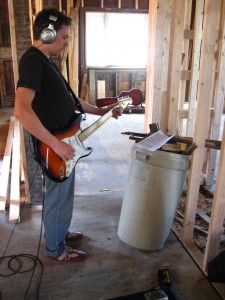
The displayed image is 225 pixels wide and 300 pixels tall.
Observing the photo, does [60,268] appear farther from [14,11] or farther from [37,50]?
[14,11]

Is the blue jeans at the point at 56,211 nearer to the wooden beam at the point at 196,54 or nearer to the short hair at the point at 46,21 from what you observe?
the short hair at the point at 46,21

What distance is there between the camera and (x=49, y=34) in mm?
1542

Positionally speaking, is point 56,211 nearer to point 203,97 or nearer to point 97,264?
point 97,264

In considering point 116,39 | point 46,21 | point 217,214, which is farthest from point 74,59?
point 217,214

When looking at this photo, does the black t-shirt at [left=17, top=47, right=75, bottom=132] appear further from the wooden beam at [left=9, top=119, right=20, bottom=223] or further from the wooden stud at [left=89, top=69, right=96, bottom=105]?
the wooden stud at [left=89, top=69, right=96, bottom=105]

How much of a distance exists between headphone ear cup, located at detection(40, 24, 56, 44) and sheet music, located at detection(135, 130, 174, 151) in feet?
2.75

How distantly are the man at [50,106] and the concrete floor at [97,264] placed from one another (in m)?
0.14

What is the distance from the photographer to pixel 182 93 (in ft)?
10.7

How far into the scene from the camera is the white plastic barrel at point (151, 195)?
1.83 metres

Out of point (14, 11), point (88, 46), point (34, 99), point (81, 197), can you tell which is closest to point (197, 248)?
point (81, 197)

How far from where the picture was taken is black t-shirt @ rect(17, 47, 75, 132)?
1448 millimetres

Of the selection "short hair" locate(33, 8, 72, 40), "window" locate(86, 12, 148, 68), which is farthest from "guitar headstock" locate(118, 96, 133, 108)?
"window" locate(86, 12, 148, 68)

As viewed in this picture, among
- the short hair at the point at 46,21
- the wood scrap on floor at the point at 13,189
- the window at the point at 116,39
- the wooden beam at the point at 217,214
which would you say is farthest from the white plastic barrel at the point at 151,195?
the window at the point at 116,39

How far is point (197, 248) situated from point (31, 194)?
154 centimetres
